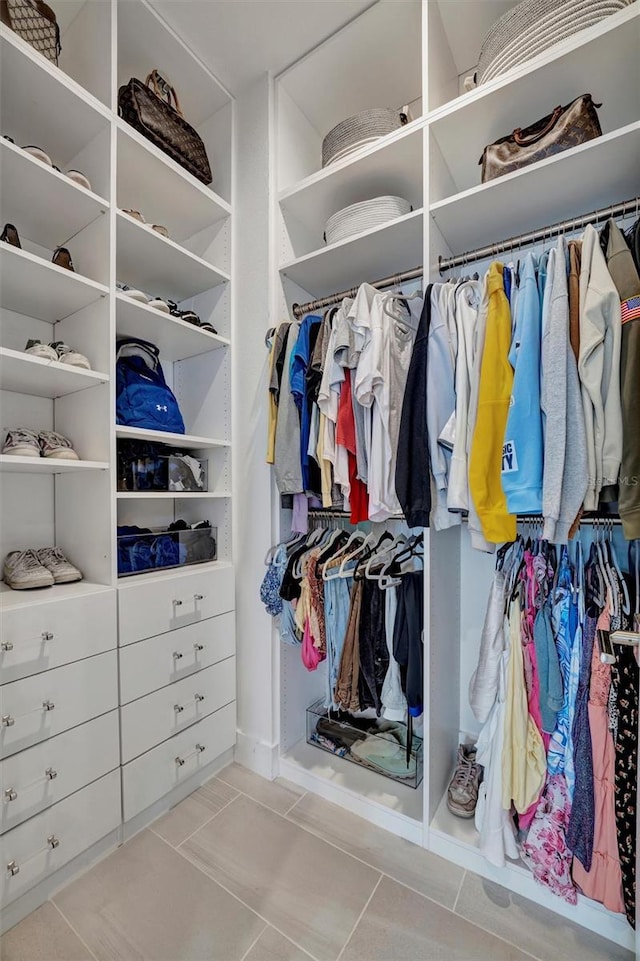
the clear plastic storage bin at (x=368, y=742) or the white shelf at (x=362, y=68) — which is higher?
the white shelf at (x=362, y=68)

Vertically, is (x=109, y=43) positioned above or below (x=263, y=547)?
above

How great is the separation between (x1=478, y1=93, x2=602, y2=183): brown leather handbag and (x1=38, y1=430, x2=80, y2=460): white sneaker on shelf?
62.7 inches

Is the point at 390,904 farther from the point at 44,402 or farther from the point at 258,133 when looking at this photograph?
the point at 258,133

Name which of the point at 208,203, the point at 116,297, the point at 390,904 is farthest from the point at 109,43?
the point at 390,904

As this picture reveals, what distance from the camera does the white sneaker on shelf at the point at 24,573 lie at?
1.24m

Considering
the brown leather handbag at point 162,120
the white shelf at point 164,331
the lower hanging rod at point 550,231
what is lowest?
the white shelf at point 164,331

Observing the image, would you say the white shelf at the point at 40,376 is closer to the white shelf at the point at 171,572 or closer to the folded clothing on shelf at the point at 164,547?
the folded clothing on shelf at the point at 164,547

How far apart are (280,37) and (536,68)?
1.02 m

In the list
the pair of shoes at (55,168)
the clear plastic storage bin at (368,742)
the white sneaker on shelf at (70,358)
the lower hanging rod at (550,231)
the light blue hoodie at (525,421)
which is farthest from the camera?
the clear plastic storage bin at (368,742)

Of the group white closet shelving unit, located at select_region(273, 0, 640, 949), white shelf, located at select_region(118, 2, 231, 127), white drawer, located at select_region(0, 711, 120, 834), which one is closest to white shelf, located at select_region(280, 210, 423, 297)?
white closet shelving unit, located at select_region(273, 0, 640, 949)

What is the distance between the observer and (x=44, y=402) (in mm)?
1532

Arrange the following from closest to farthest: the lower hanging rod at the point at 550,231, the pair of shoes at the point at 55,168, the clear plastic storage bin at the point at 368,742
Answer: the lower hanging rod at the point at 550,231 → the pair of shoes at the point at 55,168 → the clear plastic storage bin at the point at 368,742

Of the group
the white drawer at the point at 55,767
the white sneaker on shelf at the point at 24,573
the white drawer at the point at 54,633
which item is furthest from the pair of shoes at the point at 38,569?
the white drawer at the point at 55,767

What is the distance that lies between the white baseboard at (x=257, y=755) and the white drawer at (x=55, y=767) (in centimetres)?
56
